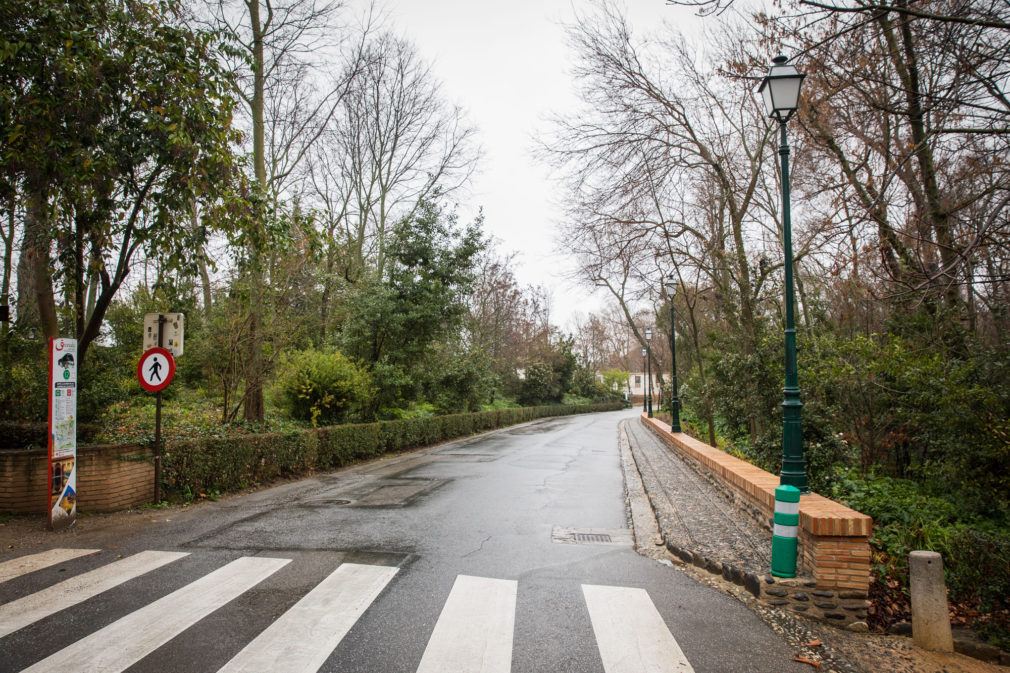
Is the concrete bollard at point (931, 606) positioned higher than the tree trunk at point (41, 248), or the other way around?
the tree trunk at point (41, 248)

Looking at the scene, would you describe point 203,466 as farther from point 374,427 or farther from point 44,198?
point 374,427

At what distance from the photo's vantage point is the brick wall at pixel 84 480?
7.32m

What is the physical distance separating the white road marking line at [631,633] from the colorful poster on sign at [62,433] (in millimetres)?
6483

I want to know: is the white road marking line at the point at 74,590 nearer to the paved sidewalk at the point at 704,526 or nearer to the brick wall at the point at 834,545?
the paved sidewalk at the point at 704,526

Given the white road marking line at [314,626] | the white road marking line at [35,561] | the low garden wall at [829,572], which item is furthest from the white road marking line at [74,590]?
the low garden wall at [829,572]

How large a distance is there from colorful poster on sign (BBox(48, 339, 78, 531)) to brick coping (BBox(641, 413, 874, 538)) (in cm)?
834

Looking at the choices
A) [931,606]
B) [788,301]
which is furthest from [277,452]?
[931,606]

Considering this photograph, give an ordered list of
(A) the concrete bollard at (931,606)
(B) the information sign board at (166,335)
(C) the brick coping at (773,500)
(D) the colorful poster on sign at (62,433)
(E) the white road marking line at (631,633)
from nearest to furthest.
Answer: (E) the white road marking line at (631,633) < (A) the concrete bollard at (931,606) < (C) the brick coping at (773,500) < (D) the colorful poster on sign at (62,433) < (B) the information sign board at (166,335)

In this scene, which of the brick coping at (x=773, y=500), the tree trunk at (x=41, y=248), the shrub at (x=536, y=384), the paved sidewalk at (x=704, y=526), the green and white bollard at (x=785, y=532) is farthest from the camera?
the shrub at (x=536, y=384)

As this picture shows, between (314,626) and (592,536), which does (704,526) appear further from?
(314,626)

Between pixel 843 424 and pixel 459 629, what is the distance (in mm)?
7182

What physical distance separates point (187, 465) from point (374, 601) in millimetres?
5770

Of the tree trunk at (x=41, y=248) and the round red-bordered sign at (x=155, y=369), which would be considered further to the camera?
the round red-bordered sign at (x=155, y=369)

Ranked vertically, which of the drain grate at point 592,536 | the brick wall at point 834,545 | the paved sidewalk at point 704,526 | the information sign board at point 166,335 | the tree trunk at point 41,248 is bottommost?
the drain grate at point 592,536
